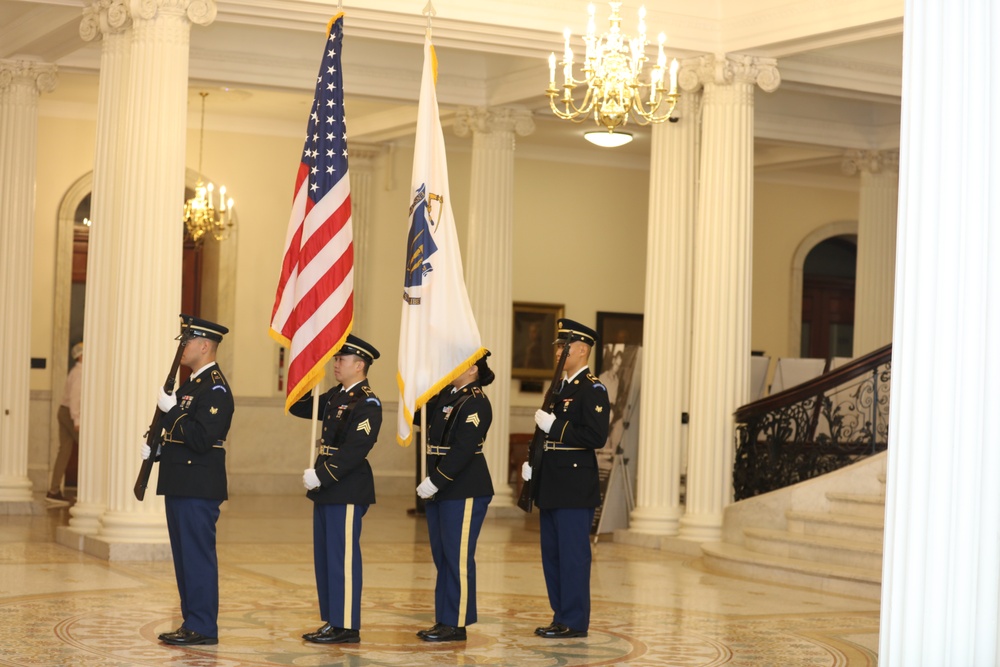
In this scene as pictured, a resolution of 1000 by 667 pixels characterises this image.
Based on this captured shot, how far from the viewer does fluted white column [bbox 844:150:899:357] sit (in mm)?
16359

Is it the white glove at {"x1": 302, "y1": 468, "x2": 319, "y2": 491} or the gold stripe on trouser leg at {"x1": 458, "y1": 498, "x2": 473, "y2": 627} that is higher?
the white glove at {"x1": 302, "y1": 468, "x2": 319, "y2": 491}

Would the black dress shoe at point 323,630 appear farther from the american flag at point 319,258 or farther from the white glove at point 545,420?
the white glove at point 545,420

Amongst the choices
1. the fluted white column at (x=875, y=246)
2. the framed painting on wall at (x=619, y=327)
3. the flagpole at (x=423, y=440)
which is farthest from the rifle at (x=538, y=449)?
the framed painting on wall at (x=619, y=327)

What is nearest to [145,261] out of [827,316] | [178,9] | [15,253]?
[178,9]

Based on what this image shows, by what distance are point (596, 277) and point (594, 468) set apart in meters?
12.2

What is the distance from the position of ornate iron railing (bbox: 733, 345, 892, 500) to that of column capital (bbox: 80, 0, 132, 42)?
6.18m

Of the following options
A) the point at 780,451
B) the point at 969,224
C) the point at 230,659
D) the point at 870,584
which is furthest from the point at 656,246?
the point at 969,224

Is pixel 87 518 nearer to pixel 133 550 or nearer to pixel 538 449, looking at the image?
pixel 133 550

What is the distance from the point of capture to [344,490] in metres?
6.82

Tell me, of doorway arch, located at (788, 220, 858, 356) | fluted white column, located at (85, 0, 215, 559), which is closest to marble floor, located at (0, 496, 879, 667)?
fluted white column, located at (85, 0, 215, 559)

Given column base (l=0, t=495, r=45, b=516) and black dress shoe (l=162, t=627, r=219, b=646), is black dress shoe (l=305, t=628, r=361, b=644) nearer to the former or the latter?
black dress shoe (l=162, t=627, r=219, b=646)

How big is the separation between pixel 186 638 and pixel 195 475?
2.71 ft

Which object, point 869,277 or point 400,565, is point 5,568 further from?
point 869,277

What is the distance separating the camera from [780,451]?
11852 millimetres
